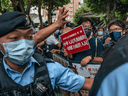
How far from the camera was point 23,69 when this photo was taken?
1.51m

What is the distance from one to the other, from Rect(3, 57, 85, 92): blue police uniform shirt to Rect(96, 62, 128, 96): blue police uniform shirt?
101 cm

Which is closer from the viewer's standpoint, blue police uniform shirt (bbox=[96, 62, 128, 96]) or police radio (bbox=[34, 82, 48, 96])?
blue police uniform shirt (bbox=[96, 62, 128, 96])

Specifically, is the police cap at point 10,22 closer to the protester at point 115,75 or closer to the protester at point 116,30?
the protester at point 115,75

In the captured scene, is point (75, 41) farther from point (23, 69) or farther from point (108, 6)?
point (108, 6)

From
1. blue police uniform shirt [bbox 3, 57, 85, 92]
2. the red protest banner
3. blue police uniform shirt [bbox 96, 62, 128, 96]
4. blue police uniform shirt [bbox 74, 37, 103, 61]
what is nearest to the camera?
blue police uniform shirt [bbox 96, 62, 128, 96]

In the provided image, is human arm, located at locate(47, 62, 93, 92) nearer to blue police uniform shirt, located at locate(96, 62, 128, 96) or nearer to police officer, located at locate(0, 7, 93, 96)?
police officer, located at locate(0, 7, 93, 96)

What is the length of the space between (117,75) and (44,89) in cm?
100

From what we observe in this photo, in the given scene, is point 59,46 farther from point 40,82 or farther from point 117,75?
point 117,75

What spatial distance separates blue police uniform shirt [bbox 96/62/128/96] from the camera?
18.2 inches

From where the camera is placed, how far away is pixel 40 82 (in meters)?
1.35

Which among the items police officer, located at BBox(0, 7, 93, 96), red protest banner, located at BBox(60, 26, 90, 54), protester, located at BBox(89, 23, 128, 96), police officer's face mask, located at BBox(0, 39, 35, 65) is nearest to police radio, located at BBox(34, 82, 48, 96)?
police officer, located at BBox(0, 7, 93, 96)

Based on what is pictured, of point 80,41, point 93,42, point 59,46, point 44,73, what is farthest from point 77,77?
point 59,46

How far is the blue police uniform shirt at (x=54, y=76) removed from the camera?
1402 mm

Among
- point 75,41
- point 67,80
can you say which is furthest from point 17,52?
point 75,41
